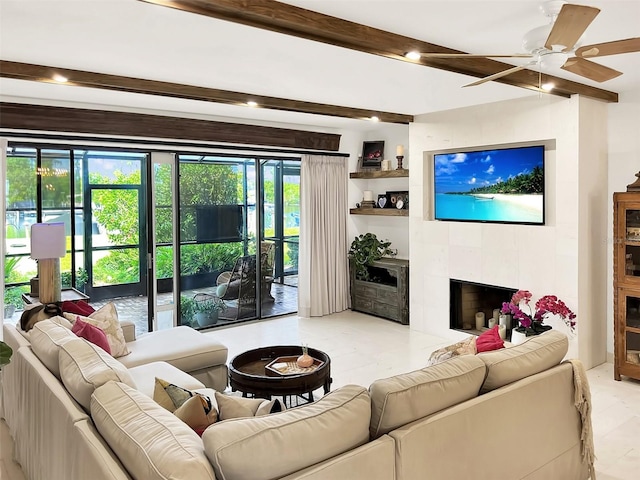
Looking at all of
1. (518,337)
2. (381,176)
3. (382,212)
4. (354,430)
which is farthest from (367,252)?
(354,430)

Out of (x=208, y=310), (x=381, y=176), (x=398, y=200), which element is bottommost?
(x=208, y=310)

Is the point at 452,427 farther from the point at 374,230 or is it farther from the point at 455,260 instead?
the point at 374,230

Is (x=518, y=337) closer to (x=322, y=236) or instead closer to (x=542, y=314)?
(x=542, y=314)

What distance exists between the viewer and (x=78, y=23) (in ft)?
9.37

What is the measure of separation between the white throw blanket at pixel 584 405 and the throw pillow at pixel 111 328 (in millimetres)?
2905

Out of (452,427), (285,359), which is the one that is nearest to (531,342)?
(452,427)

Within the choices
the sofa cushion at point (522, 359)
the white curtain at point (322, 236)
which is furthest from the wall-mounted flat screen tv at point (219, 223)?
the sofa cushion at point (522, 359)

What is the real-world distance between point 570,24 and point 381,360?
11.6 ft

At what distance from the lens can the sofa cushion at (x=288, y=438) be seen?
1.58 m

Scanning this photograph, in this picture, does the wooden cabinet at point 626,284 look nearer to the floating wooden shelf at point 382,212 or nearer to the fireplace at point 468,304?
the fireplace at point 468,304

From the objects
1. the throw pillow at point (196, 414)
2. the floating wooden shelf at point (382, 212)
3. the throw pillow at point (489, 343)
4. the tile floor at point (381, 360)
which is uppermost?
the floating wooden shelf at point (382, 212)

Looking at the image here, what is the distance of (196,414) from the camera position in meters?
2.05

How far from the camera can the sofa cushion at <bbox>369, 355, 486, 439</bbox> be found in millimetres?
1968

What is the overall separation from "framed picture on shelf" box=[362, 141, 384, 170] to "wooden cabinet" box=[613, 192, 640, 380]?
10.6 ft
